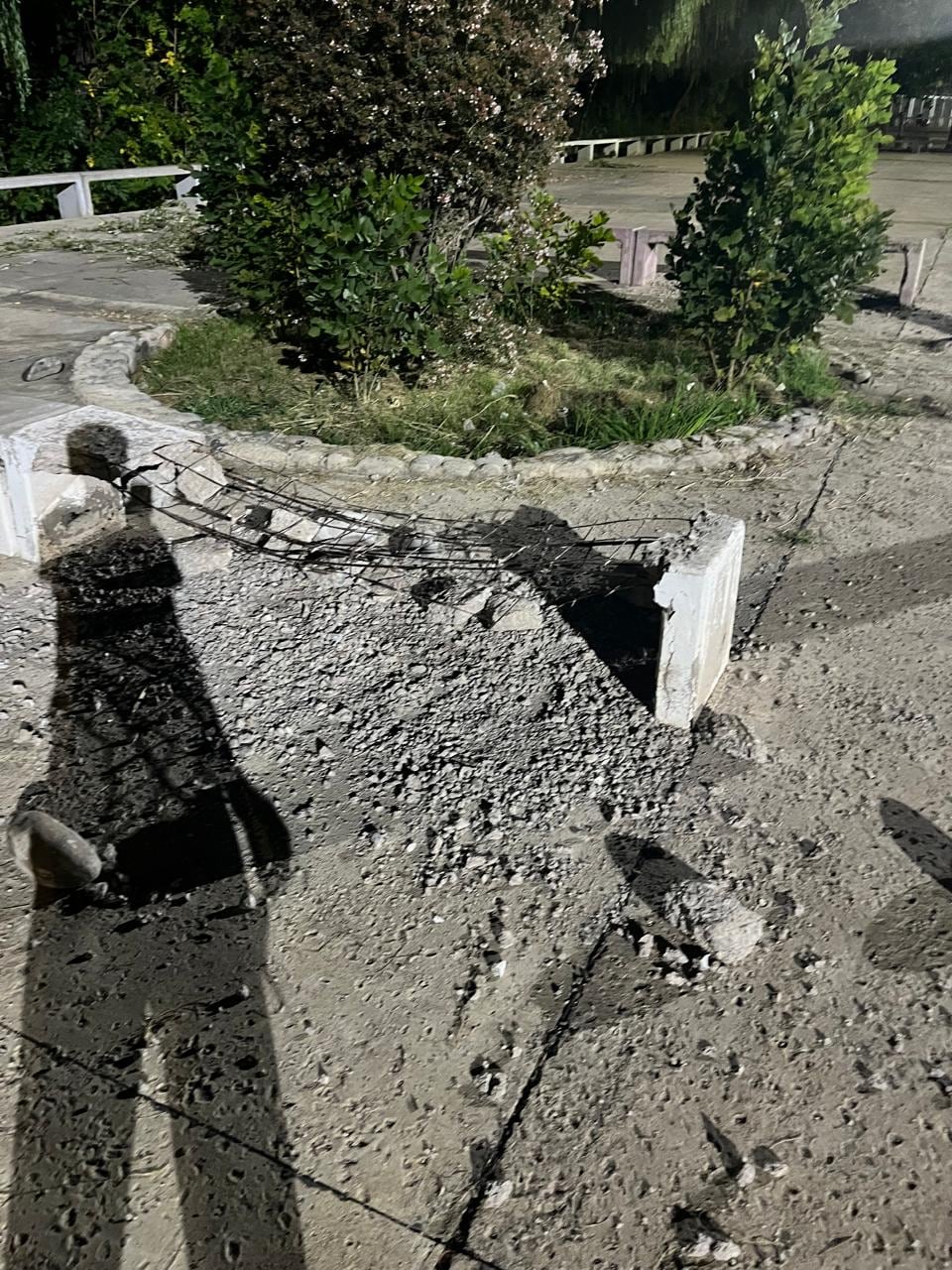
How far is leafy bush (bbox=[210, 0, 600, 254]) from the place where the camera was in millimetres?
6281

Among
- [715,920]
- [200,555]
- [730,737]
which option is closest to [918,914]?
[715,920]

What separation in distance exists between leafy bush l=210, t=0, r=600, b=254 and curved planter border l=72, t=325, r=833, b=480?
1.87m

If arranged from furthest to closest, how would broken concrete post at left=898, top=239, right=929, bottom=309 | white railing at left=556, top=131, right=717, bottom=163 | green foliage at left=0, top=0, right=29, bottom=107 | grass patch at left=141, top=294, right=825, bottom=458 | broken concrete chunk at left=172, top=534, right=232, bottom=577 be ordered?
white railing at left=556, top=131, right=717, bottom=163 → green foliage at left=0, top=0, right=29, bottom=107 → broken concrete post at left=898, top=239, right=929, bottom=309 → grass patch at left=141, top=294, right=825, bottom=458 → broken concrete chunk at left=172, top=534, right=232, bottom=577

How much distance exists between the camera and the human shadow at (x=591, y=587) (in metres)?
3.94

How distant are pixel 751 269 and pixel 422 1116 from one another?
217 inches

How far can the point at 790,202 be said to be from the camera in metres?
6.25

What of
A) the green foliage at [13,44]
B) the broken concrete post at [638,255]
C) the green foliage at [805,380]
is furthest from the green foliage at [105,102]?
the green foliage at [805,380]

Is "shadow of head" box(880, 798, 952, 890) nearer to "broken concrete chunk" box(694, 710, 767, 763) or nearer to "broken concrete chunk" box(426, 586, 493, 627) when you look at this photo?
"broken concrete chunk" box(694, 710, 767, 763)

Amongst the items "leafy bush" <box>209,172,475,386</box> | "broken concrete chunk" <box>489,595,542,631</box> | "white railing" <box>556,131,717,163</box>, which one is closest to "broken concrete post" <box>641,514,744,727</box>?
"broken concrete chunk" <box>489,595,542,631</box>

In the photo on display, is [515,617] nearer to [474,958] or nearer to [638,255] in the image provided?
[474,958]

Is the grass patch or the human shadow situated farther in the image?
the grass patch

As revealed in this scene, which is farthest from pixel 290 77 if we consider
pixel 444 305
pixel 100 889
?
pixel 100 889

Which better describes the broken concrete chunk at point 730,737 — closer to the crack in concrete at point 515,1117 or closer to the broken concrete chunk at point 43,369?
the crack in concrete at point 515,1117

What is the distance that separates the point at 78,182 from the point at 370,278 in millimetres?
9625
